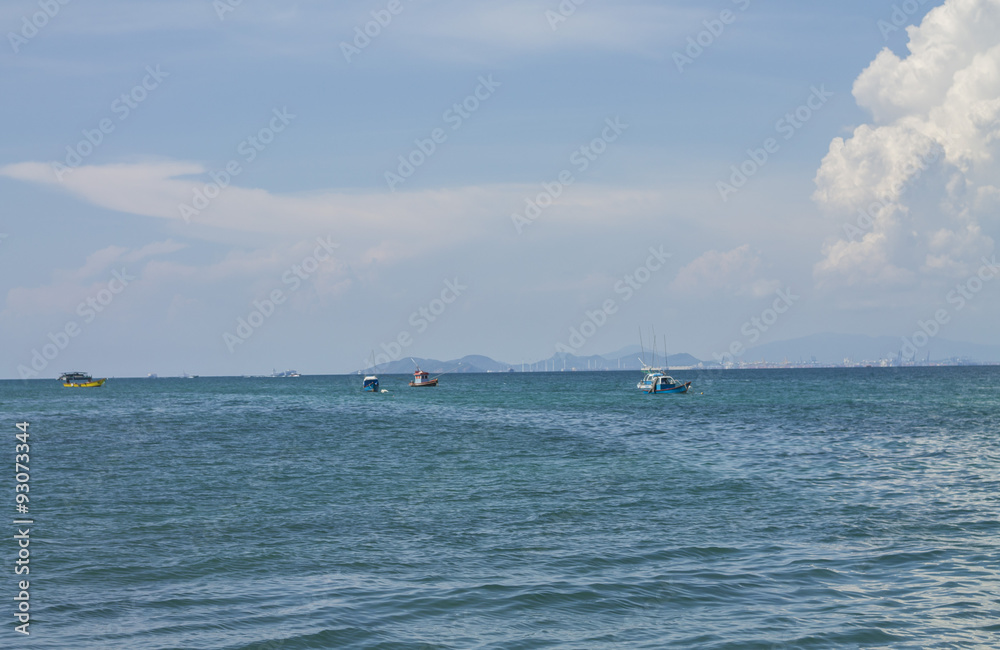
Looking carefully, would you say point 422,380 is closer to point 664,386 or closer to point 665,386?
point 664,386

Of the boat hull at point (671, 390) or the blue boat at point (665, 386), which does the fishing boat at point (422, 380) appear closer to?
the blue boat at point (665, 386)

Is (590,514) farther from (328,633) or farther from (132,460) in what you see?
(132,460)

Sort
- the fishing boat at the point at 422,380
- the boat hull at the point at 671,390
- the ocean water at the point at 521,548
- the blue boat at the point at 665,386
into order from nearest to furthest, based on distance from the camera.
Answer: the ocean water at the point at 521,548, the blue boat at the point at 665,386, the boat hull at the point at 671,390, the fishing boat at the point at 422,380

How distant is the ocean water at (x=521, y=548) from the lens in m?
15.5

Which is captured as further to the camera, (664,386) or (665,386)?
(664,386)

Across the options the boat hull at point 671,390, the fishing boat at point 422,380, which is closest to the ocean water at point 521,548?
the boat hull at point 671,390

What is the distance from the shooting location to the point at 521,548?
2192 cm

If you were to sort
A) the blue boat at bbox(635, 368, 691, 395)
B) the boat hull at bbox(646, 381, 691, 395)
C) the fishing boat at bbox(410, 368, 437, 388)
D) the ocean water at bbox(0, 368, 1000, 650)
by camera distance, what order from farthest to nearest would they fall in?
the fishing boat at bbox(410, 368, 437, 388), the boat hull at bbox(646, 381, 691, 395), the blue boat at bbox(635, 368, 691, 395), the ocean water at bbox(0, 368, 1000, 650)

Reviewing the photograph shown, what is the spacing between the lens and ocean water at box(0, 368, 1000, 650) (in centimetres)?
1549

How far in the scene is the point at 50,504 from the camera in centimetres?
3058

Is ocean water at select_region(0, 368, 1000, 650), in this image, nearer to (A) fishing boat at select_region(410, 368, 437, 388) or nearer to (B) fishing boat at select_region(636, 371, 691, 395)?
(B) fishing boat at select_region(636, 371, 691, 395)

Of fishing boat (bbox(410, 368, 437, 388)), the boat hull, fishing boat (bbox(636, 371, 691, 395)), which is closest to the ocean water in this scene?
fishing boat (bbox(636, 371, 691, 395))

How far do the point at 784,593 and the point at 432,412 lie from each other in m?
78.7

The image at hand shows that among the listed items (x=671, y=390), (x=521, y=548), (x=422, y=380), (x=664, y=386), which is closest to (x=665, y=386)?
(x=664, y=386)
